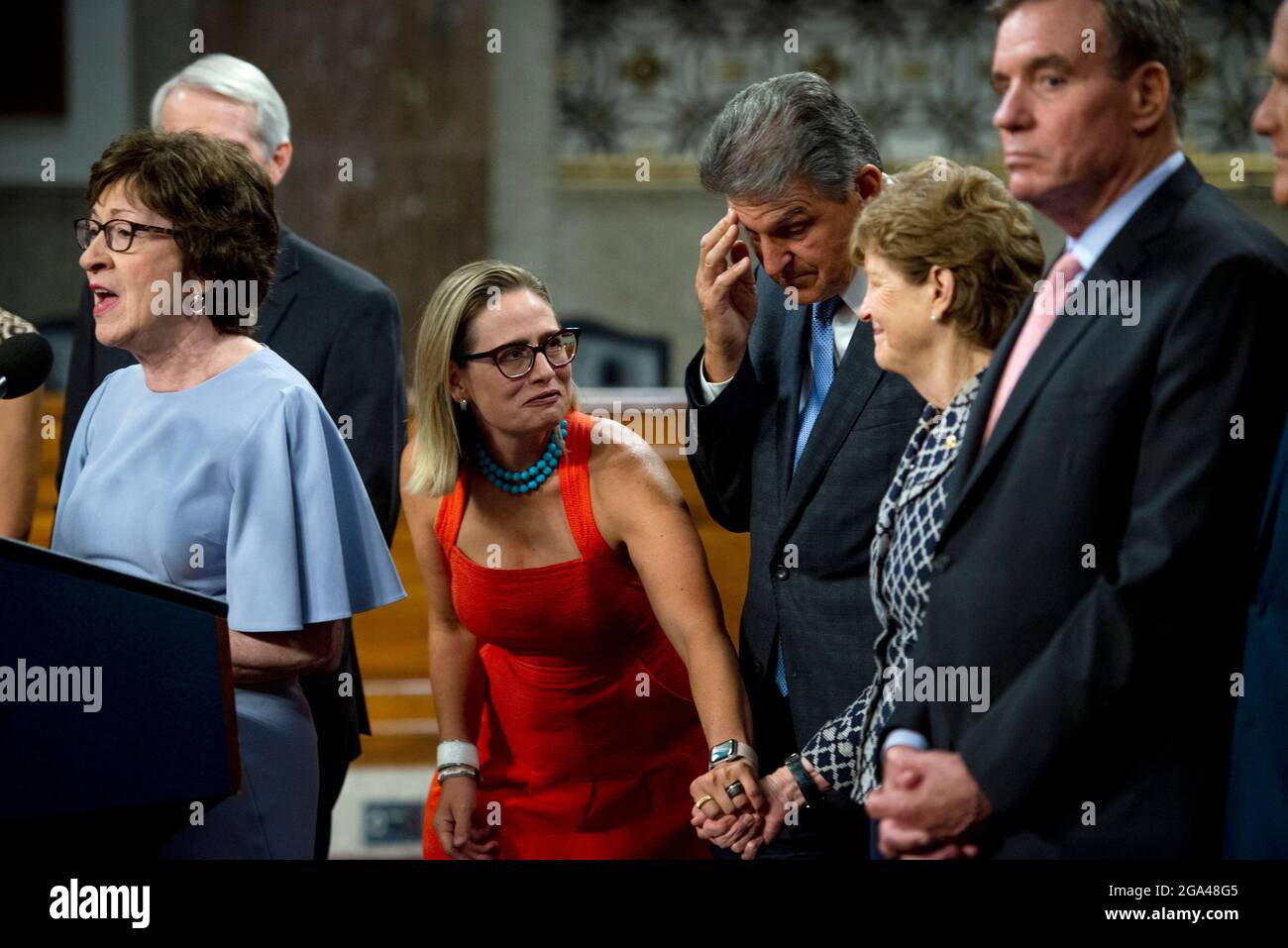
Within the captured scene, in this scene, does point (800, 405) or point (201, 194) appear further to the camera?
point (800, 405)

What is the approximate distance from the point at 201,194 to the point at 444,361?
0.43 metres

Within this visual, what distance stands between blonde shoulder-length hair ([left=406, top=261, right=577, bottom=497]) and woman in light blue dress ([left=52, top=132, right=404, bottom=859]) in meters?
0.24

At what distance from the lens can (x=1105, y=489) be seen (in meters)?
1.54

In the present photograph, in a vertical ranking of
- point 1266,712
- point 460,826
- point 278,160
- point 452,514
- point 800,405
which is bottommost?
point 460,826

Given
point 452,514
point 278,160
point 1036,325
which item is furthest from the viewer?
point 278,160

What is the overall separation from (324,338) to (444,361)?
568 mm

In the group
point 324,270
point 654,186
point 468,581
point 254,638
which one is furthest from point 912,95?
point 254,638

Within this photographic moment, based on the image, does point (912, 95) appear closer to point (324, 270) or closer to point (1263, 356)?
point (324, 270)

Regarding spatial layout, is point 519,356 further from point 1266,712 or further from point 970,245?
point 1266,712

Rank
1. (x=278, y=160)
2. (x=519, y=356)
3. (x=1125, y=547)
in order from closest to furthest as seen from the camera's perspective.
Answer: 1. (x=1125, y=547)
2. (x=519, y=356)
3. (x=278, y=160)

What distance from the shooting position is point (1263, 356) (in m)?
1.48

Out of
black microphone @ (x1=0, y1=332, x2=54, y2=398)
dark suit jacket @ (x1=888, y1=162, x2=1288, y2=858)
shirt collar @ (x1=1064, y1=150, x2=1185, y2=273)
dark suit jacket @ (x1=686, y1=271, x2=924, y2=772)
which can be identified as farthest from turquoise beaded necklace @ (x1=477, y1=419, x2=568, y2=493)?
shirt collar @ (x1=1064, y1=150, x2=1185, y2=273)

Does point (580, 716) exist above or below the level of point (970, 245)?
below

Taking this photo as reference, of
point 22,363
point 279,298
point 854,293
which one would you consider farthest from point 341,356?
point 854,293
